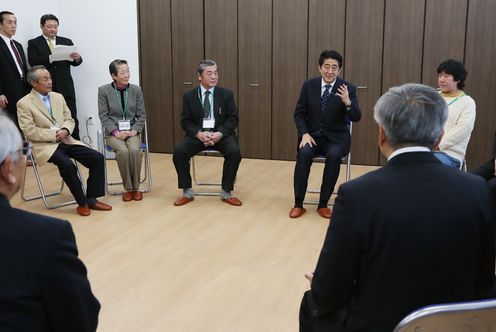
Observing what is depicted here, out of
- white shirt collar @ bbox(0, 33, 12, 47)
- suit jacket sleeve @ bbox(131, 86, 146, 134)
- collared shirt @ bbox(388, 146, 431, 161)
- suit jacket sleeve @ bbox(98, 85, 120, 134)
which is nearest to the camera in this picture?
collared shirt @ bbox(388, 146, 431, 161)

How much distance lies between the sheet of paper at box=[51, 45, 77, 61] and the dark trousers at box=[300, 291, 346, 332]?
5543mm

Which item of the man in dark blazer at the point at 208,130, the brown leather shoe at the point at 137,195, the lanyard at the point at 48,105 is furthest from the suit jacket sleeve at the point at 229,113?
the lanyard at the point at 48,105

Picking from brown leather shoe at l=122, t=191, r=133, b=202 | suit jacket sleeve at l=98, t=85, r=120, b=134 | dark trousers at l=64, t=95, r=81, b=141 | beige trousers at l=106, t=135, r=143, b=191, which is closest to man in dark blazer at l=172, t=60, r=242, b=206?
beige trousers at l=106, t=135, r=143, b=191

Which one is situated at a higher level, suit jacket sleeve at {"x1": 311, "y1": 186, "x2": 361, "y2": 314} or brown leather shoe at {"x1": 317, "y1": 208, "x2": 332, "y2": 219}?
suit jacket sleeve at {"x1": 311, "y1": 186, "x2": 361, "y2": 314}

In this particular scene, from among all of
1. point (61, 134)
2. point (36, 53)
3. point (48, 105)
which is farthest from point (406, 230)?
point (36, 53)

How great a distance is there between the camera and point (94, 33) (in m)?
7.36

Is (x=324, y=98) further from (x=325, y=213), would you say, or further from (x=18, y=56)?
(x=18, y=56)

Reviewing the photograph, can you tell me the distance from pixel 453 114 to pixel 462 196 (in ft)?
9.62

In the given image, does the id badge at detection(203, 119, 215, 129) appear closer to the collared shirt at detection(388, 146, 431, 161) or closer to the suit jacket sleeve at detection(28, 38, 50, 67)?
the suit jacket sleeve at detection(28, 38, 50, 67)

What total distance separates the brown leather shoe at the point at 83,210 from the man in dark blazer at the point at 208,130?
31.2 inches

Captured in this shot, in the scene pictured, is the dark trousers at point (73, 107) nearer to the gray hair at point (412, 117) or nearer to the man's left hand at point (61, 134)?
the man's left hand at point (61, 134)

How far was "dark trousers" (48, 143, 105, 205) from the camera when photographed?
4.80 meters

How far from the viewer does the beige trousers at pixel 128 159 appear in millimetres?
5211

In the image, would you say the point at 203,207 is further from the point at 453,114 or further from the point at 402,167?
the point at 402,167
